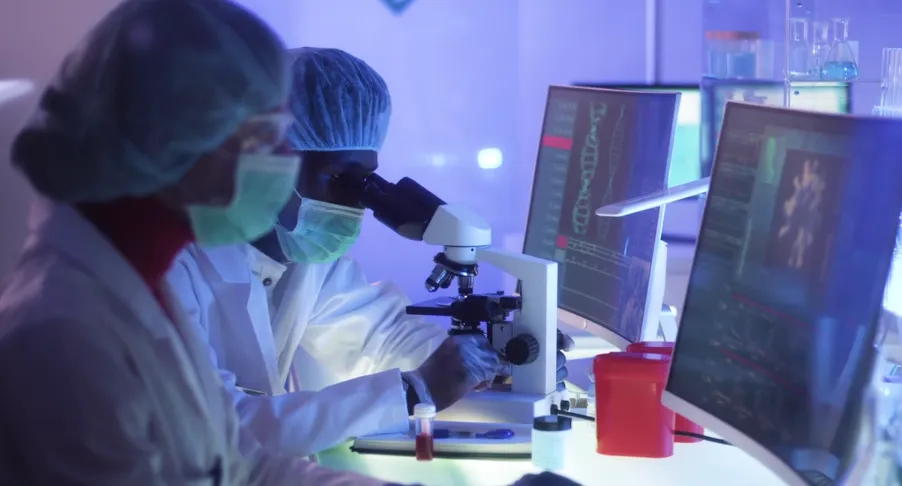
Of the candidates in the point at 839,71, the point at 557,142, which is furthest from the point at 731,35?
the point at 557,142

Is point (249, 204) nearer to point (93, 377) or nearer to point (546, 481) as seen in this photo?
point (93, 377)

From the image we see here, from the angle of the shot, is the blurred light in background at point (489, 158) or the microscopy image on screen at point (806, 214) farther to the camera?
the blurred light in background at point (489, 158)

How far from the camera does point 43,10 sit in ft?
7.86

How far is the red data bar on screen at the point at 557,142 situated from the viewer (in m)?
→ 2.24

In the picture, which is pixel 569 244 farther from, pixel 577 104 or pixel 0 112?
pixel 0 112

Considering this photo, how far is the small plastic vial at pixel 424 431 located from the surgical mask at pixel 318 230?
0.48 m

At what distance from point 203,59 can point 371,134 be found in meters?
1.12

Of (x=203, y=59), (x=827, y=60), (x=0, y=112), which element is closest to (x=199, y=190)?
(x=203, y=59)

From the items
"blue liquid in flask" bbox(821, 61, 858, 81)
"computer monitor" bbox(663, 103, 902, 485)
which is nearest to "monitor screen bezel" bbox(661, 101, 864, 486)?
"computer monitor" bbox(663, 103, 902, 485)

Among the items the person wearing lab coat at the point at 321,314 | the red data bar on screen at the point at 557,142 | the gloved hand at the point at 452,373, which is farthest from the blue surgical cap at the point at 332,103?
the gloved hand at the point at 452,373

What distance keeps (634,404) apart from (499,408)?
0.94 feet

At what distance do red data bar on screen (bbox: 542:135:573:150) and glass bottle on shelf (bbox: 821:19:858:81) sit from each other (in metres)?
0.95

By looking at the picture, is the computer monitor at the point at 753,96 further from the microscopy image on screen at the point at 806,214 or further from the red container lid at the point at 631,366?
the microscopy image on screen at the point at 806,214

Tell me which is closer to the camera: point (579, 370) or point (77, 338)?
point (77, 338)
